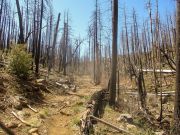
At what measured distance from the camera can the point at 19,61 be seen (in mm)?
15695

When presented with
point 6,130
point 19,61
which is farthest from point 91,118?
point 19,61

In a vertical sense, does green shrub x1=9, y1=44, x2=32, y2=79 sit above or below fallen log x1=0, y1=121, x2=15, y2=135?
above

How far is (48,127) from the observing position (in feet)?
34.8

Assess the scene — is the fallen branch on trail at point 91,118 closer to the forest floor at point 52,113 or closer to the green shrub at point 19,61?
the forest floor at point 52,113

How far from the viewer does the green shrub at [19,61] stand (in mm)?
15570

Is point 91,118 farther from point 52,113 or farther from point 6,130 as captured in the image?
point 6,130

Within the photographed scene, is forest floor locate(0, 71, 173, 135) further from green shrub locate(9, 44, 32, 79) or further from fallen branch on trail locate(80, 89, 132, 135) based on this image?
green shrub locate(9, 44, 32, 79)

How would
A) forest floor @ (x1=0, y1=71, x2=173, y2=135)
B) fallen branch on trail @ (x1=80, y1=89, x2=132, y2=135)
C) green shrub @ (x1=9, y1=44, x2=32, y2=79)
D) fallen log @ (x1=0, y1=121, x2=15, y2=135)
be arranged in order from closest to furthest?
fallen log @ (x1=0, y1=121, x2=15, y2=135)
fallen branch on trail @ (x1=80, y1=89, x2=132, y2=135)
forest floor @ (x1=0, y1=71, x2=173, y2=135)
green shrub @ (x1=9, y1=44, x2=32, y2=79)

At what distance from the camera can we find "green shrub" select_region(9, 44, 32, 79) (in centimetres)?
1557

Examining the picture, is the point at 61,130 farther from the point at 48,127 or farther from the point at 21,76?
the point at 21,76

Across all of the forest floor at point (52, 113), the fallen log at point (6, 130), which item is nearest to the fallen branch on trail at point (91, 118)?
the forest floor at point (52, 113)

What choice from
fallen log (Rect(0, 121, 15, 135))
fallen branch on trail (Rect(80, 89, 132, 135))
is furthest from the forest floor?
fallen branch on trail (Rect(80, 89, 132, 135))

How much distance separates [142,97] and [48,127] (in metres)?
5.75

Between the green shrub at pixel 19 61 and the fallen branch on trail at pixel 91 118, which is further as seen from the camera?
the green shrub at pixel 19 61
